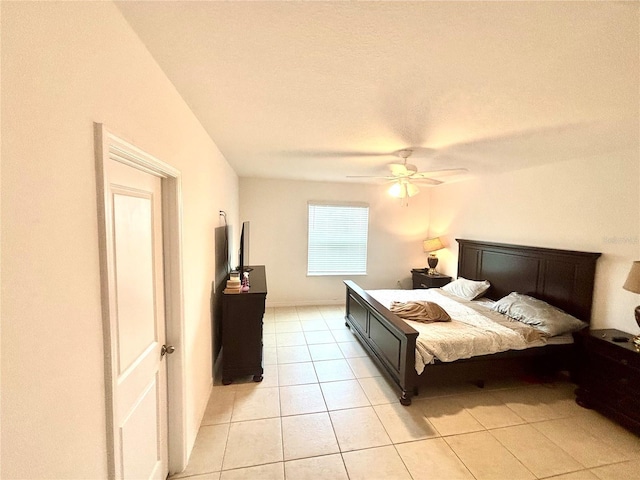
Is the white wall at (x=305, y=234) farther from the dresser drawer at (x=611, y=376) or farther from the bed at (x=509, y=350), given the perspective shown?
the dresser drawer at (x=611, y=376)

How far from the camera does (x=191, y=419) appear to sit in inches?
78.7

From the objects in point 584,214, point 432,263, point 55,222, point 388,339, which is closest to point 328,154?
point 388,339

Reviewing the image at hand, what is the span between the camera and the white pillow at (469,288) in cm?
396

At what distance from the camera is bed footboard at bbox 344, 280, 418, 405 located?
252 cm

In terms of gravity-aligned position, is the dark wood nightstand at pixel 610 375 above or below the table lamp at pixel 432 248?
below

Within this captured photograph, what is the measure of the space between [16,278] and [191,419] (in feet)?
6.09

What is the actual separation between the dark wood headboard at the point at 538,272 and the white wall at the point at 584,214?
0.35 ft

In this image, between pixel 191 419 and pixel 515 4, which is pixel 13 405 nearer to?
pixel 191 419

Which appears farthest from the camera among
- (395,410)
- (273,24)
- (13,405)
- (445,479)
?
(395,410)

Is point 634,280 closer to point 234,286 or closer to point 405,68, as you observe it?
point 405,68

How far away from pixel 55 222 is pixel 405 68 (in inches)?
59.2

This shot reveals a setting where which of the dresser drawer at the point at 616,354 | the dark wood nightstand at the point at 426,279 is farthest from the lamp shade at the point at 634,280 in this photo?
the dark wood nightstand at the point at 426,279

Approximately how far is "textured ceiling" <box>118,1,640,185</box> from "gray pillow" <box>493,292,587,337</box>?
1.69 metres

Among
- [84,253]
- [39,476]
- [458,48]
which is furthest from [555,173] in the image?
[39,476]
